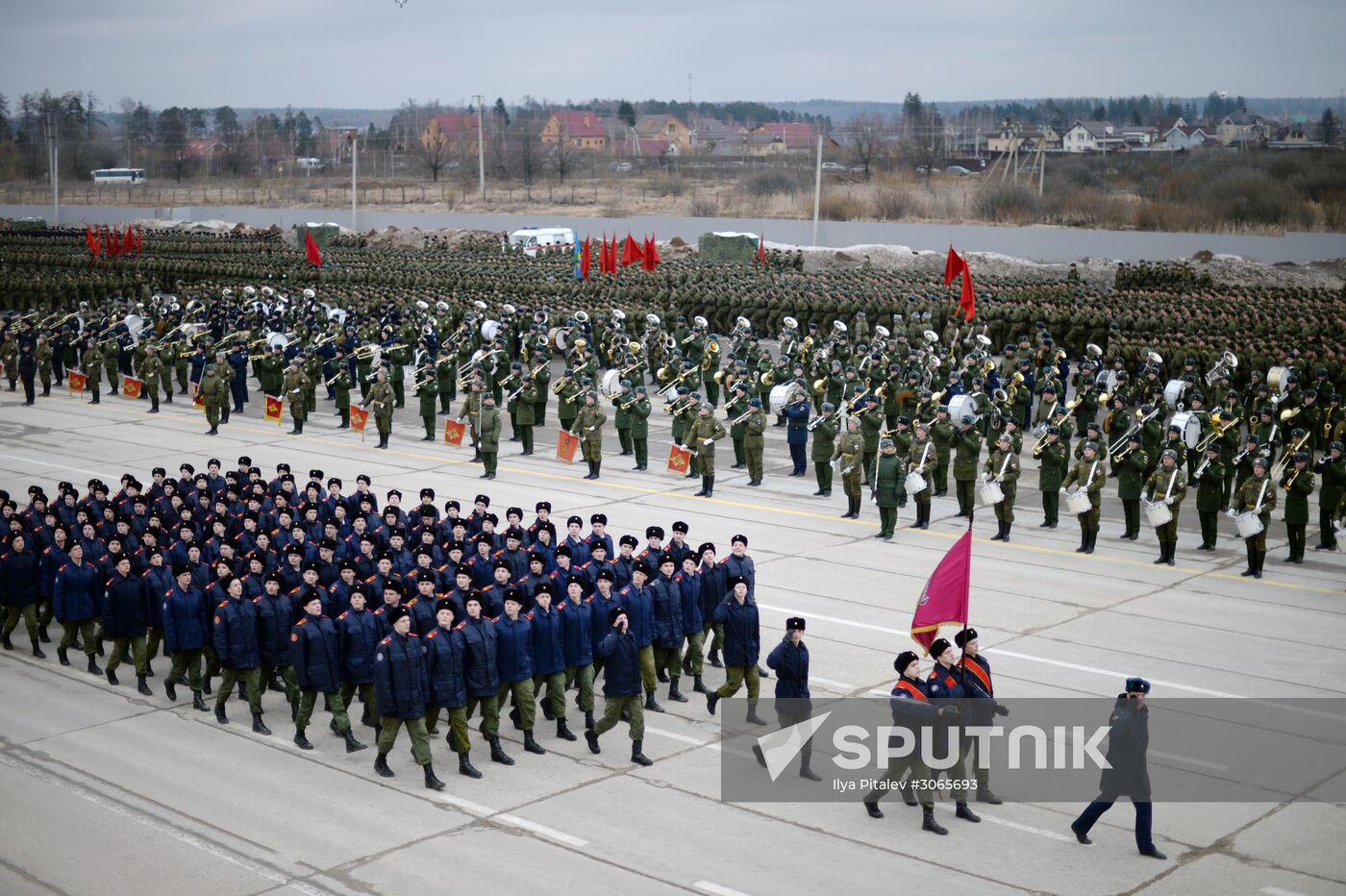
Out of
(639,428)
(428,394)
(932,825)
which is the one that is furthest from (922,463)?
(428,394)

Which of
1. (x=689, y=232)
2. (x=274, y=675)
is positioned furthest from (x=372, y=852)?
(x=689, y=232)

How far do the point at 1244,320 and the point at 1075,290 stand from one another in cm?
669

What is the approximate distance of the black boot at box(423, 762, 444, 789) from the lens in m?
10.5

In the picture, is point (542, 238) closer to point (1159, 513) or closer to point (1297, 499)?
point (1159, 513)

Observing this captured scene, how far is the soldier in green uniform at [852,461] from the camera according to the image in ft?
63.3

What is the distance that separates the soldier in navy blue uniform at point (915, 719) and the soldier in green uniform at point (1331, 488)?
9949 millimetres

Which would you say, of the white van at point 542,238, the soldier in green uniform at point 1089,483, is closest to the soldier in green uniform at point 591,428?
the soldier in green uniform at point 1089,483

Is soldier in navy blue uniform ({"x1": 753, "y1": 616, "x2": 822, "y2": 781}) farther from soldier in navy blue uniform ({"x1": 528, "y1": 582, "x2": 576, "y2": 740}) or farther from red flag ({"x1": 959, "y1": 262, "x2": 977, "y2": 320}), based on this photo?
red flag ({"x1": 959, "y1": 262, "x2": 977, "y2": 320})

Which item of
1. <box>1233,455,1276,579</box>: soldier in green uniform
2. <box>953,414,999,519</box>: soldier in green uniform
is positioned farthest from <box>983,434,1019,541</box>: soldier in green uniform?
<box>1233,455,1276,579</box>: soldier in green uniform

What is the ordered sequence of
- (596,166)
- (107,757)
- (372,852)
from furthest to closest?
1. (596,166)
2. (107,757)
3. (372,852)

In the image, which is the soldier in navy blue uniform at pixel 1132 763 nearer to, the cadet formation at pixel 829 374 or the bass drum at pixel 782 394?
the cadet formation at pixel 829 374

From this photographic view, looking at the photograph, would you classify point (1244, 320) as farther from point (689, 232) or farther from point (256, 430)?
point (689, 232)

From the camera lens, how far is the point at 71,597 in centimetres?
1338

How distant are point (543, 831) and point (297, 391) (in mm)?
18075
